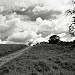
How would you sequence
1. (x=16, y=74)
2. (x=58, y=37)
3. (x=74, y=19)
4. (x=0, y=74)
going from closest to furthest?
(x=16, y=74) → (x=0, y=74) → (x=74, y=19) → (x=58, y=37)

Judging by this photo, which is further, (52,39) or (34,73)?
(52,39)

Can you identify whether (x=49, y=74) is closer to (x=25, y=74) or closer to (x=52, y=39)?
(x=25, y=74)

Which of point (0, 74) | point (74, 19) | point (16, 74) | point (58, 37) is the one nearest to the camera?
point (16, 74)

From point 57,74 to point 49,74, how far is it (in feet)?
1.87

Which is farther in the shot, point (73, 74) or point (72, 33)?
point (72, 33)

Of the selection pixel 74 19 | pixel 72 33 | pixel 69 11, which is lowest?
pixel 72 33

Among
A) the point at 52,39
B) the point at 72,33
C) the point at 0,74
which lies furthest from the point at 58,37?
the point at 0,74

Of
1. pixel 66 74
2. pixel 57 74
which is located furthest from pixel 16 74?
pixel 66 74

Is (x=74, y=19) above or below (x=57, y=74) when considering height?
above

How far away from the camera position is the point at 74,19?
21859mm

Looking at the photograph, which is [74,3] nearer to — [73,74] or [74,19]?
[74,19]

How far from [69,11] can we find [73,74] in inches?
588

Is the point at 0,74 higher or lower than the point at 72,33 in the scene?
lower

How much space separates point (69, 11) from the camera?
2264 centimetres
